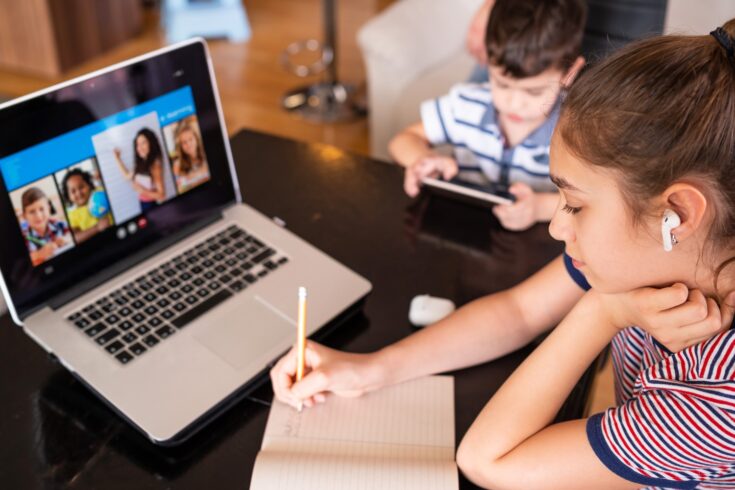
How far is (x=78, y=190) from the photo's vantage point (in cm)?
93

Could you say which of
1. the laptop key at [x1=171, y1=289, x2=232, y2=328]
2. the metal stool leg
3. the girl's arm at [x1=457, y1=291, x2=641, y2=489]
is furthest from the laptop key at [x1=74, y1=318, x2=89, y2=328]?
the metal stool leg

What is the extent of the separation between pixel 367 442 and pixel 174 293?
329mm

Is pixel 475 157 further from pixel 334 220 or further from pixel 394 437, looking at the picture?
pixel 394 437

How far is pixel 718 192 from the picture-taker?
0.66m

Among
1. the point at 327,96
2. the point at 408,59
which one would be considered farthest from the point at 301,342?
the point at 327,96

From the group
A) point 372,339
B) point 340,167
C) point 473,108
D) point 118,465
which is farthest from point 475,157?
point 118,465

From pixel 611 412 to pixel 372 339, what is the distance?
1.07ft

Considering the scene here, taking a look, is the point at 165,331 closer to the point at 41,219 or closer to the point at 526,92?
the point at 41,219

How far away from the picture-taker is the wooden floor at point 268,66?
119 inches

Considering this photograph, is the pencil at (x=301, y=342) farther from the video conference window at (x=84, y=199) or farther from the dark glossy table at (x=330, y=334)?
the video conference window at (x=84, y=199)

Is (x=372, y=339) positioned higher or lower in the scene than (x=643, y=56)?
lower

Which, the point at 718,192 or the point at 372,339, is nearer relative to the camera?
the point at 718,192

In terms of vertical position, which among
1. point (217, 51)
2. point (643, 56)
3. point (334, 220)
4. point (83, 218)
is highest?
point (643, 56)

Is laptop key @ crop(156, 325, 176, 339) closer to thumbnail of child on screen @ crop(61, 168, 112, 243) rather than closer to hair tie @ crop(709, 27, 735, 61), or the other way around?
thumbnail of child on screen @ crop(61, 168, 112, 243)
